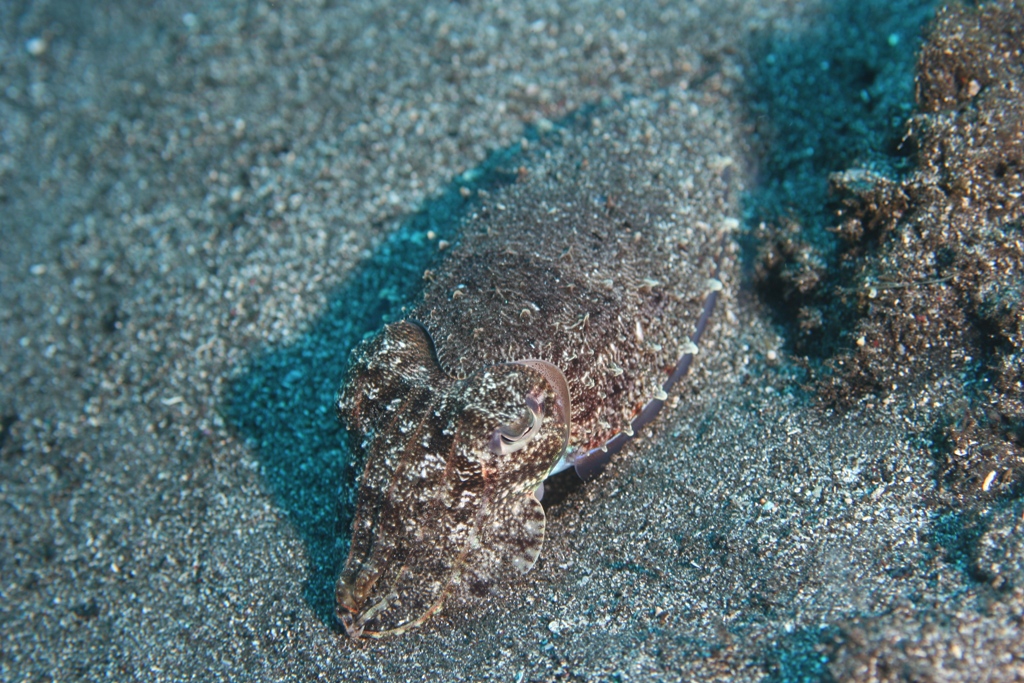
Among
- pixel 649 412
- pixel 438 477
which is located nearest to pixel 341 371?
pixel 438 477

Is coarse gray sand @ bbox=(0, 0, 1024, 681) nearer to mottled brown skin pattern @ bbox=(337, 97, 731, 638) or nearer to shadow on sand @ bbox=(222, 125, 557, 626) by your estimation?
shadow on sand @ bbox=(222, 125, 557, 626)

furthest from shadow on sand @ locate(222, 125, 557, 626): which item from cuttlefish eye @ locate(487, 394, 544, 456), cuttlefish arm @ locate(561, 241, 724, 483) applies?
cuttlefish arm @ locate(561, 241, 724, 483)

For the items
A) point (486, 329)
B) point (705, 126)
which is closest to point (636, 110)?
point (705, 126)

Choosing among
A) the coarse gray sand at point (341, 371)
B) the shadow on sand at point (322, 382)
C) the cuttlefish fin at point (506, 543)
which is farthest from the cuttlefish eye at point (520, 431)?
the shadow on sand at point (322, 382)

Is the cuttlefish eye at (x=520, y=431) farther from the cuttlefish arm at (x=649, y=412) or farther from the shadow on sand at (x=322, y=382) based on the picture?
the shadow on sand at (x=322, y=382)

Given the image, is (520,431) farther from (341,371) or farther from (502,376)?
(341,371)

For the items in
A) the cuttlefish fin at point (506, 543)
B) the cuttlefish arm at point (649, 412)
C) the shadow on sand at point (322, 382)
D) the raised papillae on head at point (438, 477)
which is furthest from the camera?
the shadow on sand at point (322, 382)
